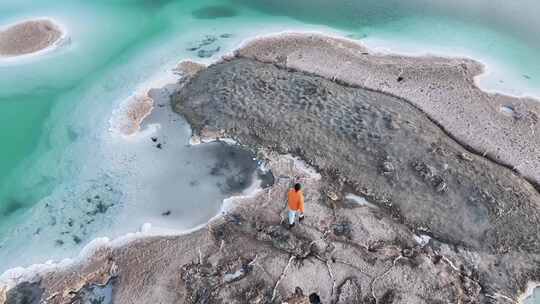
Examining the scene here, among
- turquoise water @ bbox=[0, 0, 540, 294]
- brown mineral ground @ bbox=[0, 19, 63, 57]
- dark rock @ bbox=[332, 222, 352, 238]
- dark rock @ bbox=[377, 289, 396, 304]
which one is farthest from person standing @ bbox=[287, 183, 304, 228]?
brown mineral ground @ bbox=[0, 19, 63, 57]

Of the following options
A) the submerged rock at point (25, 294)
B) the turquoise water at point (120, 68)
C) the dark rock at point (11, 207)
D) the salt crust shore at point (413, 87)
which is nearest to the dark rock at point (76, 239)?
the turquoise water at point (120, 68)

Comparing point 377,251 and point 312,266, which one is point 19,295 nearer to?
point 312,266

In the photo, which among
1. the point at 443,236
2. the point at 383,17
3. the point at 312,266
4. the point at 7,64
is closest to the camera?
the point at 312,266

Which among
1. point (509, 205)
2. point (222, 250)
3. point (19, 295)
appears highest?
point (509, 205)

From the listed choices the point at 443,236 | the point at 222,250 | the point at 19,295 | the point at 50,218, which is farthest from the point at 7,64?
the point at 443,236

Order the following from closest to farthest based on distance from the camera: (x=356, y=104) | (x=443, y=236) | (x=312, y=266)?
(x=312, y=266), (x=443, y=236), (x=356, y=104)

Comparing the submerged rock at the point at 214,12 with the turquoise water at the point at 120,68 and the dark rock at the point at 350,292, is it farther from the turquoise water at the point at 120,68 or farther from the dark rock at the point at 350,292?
the dark rock at the point at 350,292
